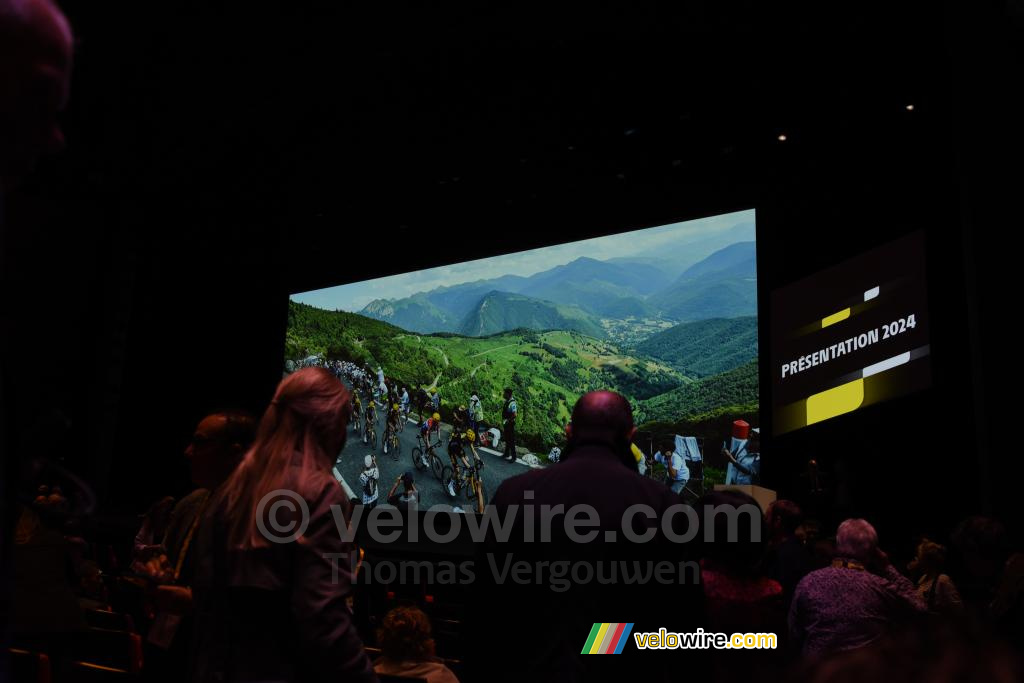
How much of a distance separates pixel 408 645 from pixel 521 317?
7.43 meters

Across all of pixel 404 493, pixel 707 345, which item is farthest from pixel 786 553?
pixel 404 493

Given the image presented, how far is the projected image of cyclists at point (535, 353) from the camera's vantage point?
26.9 ft

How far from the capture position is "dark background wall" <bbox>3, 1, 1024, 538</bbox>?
6246 mm

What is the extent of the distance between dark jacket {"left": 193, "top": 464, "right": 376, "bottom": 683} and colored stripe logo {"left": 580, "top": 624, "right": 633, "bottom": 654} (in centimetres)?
65

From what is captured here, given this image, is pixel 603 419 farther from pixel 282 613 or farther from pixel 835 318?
pixel 835 318

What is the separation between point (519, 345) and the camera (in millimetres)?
10141

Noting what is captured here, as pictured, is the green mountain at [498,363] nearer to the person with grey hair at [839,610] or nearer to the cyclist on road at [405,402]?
the cyclist on road at [405,402]

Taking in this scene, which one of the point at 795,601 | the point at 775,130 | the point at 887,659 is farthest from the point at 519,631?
the point at 775,130

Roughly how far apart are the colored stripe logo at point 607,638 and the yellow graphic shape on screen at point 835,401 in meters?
5.46

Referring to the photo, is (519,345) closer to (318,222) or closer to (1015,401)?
(318,222)

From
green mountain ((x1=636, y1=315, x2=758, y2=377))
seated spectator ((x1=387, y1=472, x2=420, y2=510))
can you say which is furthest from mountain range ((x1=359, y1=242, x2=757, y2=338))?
seated spectator ((x1=387, y1=472, x2=420, y2=510))

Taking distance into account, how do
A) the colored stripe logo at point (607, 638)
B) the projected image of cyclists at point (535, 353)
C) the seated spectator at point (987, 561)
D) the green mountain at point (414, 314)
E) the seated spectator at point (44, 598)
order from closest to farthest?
the colored stripe logo at point (607, 638), the seated spectator at point (987, 561), the seated spectator at point (44, 598), the projected image of cyclists at point (535, 353), the green mountain at point (414, 314)

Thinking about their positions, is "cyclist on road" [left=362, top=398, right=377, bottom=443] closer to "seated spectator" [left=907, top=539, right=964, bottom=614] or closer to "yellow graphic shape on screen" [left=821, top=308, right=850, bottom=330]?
"yellow graphic shape on screen" [left=821, top=308, right=850, bottom=330]

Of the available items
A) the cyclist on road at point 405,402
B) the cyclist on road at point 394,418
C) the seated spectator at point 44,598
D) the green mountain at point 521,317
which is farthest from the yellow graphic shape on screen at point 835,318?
the seated spectator at point 44,598
